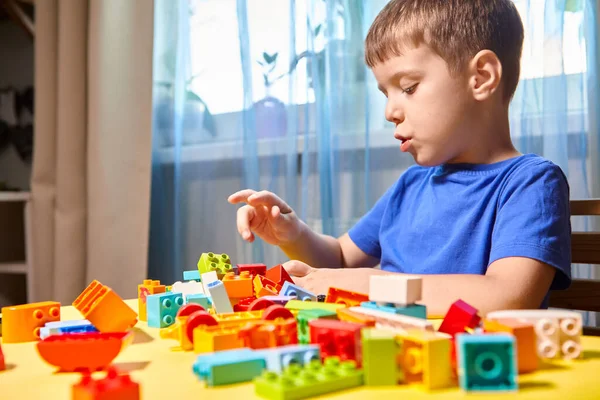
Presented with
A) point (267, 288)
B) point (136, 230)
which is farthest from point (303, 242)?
point (136, 230)

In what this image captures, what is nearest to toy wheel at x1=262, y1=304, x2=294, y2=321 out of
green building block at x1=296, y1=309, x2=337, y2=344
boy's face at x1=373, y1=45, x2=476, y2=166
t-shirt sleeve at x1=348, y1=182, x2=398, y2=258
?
green building block at x1=296, y1=309, x2=337, y2=344

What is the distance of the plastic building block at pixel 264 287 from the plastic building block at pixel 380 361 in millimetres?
269

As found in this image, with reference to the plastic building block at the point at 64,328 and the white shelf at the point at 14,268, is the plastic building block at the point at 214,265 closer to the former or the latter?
the plastic building block at the point at 64,328

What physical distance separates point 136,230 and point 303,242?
34.5 inches

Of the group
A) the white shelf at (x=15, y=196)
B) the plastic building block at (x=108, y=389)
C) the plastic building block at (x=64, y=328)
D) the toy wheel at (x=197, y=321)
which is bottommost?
the plastic building block at (x=64, y=328)

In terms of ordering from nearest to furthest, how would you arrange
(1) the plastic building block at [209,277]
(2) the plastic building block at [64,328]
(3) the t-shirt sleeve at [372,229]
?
(2) the plastic building block at [64,328] → (1) the plastic building block at [209,277] → (3) the t-shirt sleeve at [372,229]

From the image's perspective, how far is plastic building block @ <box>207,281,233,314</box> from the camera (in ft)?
1.89

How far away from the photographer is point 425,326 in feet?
1.38

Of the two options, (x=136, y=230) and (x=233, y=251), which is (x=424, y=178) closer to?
(x=233, y=251)

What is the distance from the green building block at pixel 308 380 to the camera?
36cm

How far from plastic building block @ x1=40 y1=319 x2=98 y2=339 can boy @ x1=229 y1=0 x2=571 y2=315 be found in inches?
10.4

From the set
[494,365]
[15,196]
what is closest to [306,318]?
[494,365]

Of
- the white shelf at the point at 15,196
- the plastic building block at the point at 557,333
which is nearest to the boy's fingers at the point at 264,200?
the plastic building block at the point at 557,333

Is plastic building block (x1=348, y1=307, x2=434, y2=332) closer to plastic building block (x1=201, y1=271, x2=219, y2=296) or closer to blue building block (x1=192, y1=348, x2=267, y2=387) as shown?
blue building block (x1=192, y1=348, x2=267, y2=387)
